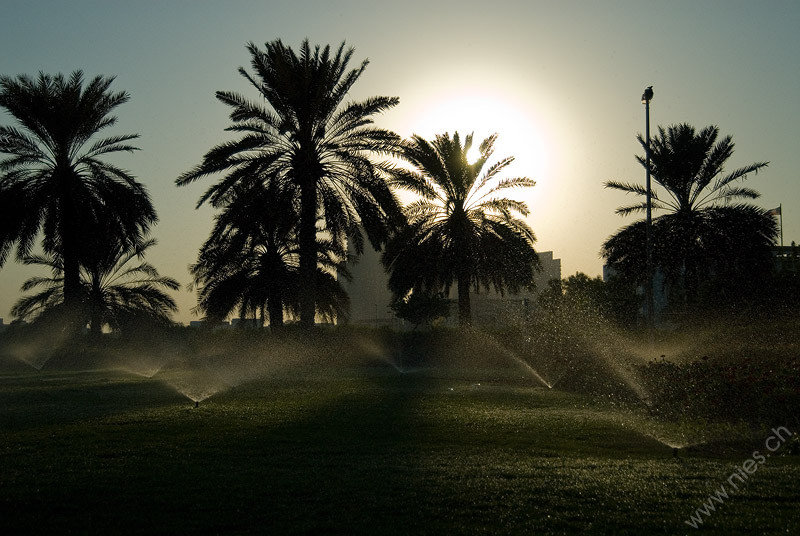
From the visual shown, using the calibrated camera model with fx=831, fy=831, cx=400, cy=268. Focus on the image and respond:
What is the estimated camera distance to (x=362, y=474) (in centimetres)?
842

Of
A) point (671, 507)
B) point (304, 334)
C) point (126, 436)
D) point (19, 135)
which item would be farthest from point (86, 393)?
point (671, 507)

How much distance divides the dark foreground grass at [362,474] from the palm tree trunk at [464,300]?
1837 centimetres

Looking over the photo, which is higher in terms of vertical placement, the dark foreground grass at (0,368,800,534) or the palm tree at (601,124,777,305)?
the palm tree at (601,124,777,305)

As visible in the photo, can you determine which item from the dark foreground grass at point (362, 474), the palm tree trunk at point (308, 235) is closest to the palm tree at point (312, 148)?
the palm tree trunk at point (308, 235)

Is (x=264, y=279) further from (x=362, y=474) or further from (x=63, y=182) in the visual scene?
(x=362, y=474)

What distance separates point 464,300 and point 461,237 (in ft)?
8.95

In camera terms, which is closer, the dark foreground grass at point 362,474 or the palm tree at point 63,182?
the dark foreground grass at point 362,474

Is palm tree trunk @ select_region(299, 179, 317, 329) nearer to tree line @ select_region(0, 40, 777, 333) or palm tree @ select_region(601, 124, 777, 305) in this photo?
tree line @ select_region(0, 40, 777, 333)

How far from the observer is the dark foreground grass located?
6.57m

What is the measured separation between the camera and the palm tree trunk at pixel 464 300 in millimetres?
33547

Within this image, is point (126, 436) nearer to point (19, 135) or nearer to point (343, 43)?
point (343, 43)

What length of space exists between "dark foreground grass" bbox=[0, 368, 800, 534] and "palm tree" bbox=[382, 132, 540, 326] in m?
18.2

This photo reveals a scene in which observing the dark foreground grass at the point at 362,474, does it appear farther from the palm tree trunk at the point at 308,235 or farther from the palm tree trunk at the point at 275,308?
the palm tree trunk at the point at 275,308

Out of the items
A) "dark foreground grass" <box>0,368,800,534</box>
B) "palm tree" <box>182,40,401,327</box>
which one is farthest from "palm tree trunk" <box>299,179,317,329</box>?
"dark foreground grass" <box>0,368,800,534</box>
